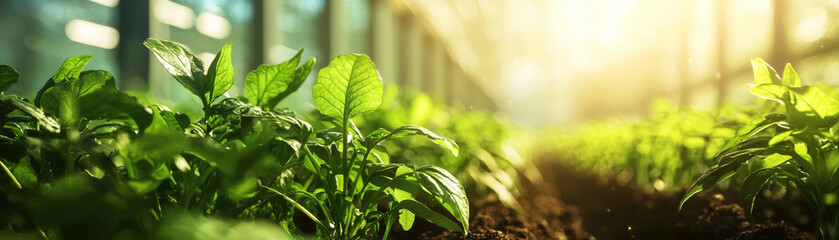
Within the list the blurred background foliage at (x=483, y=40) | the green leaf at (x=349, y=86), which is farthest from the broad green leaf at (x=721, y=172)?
the blurred background foliage at (x=483, y=40)

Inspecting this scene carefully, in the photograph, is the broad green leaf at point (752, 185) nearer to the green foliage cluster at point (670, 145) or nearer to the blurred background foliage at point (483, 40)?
the green foliage cluster at point (670, 145)

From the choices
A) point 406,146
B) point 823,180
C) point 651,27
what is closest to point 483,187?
point 406,146

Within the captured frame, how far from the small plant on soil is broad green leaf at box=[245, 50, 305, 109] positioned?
30.8 inches

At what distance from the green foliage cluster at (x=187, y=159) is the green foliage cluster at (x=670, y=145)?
3.88ft

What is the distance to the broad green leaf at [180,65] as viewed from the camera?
0.80 meters

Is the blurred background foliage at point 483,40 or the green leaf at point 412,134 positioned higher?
the blurred background foliage at point 483,40

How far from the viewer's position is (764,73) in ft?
3.01

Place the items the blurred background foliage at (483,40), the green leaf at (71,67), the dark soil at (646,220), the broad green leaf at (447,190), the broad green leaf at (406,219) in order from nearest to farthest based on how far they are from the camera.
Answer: the broad green leaf at (447,190) → the green leaf at (71,67) → the broad green leaf at (406,219) → the dark soil at (646,220) → the blurred background foliage at (483,40)

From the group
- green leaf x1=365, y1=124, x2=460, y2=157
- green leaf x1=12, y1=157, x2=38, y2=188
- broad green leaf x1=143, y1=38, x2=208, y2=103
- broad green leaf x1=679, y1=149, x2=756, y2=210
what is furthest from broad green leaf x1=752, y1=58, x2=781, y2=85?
green leaf x1=12, y1=157, x2=38, y2=188

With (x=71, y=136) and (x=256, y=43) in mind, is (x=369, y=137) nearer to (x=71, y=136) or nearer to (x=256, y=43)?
(x=71, y=136)

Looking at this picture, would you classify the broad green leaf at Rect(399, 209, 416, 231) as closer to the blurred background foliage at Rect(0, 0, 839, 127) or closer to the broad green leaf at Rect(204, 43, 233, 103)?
the broad green leaf at Rect(204, 43, 233, 103)

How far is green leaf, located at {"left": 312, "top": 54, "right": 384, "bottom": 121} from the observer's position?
876 millimetres

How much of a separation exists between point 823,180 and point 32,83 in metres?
2.58

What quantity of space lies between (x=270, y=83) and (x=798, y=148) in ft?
3.12
